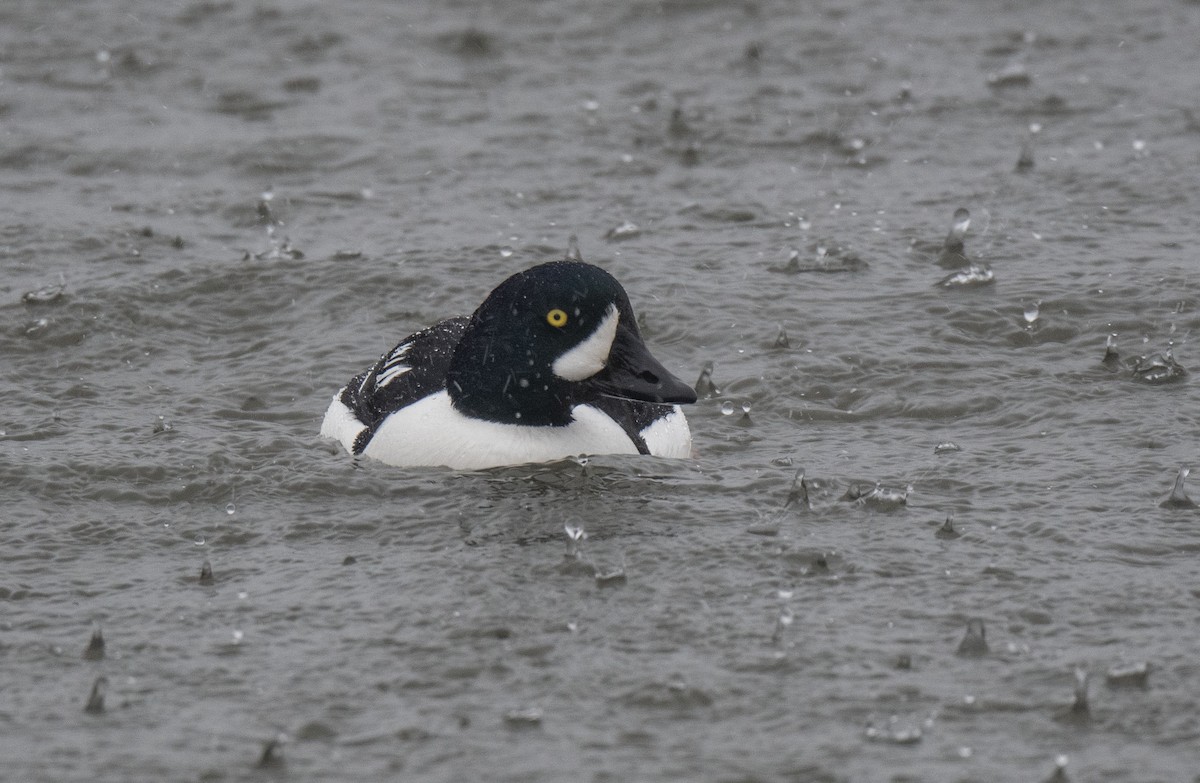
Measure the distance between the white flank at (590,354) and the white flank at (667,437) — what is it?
0.49 meters

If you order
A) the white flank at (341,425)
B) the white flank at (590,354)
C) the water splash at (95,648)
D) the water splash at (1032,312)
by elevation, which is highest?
the white flank at (590,354)

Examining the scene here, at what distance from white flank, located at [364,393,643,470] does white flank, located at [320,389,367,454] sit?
23 centimetres

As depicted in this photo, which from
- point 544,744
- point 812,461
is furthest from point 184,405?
point 544,744

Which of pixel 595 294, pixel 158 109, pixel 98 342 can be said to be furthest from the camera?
pixel 158 109

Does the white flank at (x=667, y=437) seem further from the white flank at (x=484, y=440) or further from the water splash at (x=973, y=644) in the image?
the water splash at (x=973, y=644)

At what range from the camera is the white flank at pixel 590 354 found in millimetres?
7473

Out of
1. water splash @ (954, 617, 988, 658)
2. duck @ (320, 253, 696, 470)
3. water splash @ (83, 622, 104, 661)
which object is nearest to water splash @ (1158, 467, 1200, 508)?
water splash @ (954, 617, 988, 658)

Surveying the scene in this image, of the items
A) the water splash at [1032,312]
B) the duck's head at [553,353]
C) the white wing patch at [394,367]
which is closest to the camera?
the duck's head at [553,353]

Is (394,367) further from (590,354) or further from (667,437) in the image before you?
(667,437)

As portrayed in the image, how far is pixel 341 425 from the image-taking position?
821 centimetres

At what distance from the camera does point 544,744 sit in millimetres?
5465

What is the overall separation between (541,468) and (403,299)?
2756mm

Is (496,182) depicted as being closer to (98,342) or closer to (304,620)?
(98,342)

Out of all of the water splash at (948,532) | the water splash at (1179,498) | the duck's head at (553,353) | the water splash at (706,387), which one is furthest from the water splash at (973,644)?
the water splash at (706,387)
